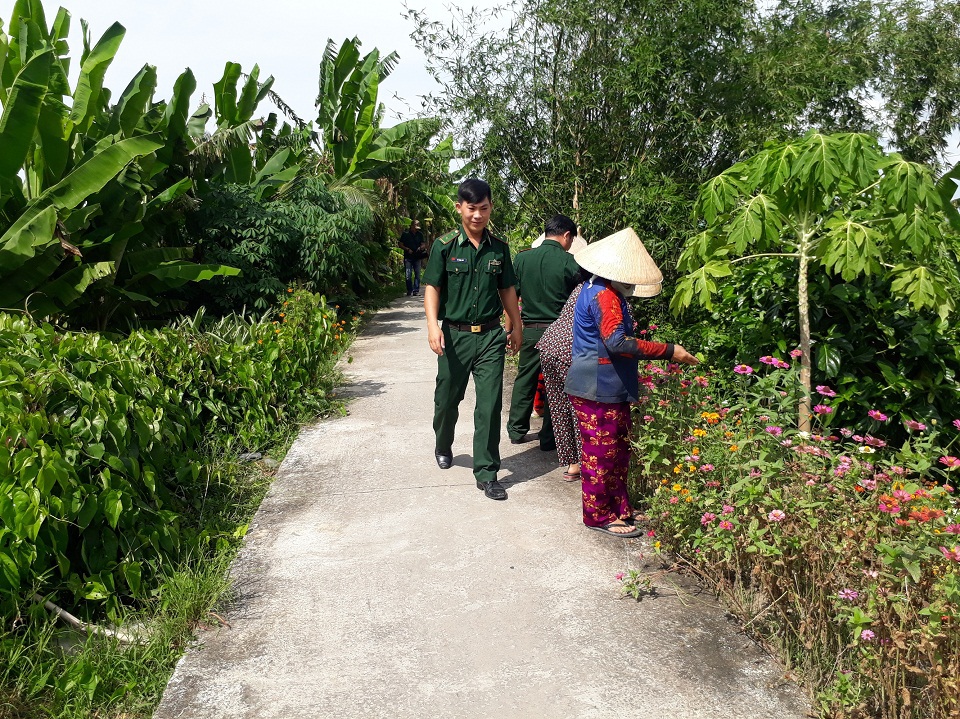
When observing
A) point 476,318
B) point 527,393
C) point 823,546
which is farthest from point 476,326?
point 823,546

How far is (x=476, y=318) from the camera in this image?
5297 mm

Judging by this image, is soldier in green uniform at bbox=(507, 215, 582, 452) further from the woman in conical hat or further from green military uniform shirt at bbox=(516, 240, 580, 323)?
the woman in conical hat

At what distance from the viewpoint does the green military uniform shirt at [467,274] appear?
523 centimetres

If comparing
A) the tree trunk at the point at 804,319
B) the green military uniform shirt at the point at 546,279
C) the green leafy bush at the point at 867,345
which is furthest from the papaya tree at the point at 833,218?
the green military uniform shirt at the point at 546,279

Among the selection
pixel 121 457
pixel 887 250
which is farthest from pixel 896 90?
pixel 121 457

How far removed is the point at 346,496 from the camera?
209 inches

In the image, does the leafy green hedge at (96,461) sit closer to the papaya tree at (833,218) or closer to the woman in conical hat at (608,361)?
the woman in conical hat at (608,361)

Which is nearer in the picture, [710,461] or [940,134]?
[710,461]

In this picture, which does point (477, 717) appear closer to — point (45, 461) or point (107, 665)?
point (107, 665)

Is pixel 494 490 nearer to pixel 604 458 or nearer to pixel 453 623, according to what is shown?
pixel 604 458

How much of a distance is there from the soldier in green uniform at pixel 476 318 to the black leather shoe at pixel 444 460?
43 centimetres

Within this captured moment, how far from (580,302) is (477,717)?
2.34 m

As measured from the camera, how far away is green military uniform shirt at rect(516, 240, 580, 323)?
5930mm

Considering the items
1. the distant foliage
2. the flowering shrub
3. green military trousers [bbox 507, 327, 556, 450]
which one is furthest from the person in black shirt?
the flowering shrub
